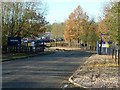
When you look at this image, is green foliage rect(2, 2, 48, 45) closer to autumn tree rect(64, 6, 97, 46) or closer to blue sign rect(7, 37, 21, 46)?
blue sign rect(7, 37, 21, 46)

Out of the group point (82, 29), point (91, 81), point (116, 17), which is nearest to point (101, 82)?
point (91, 81)

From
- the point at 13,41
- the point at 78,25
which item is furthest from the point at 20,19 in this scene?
the point at 78,25

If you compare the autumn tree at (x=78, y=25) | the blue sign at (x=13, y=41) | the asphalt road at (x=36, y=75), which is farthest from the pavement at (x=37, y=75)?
the autumn tree at (x=78, y=25)

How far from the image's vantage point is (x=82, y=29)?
85.2 m

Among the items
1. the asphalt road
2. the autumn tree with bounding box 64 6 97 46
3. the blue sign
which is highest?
the autumn tree with bounding box 64 6 97 46

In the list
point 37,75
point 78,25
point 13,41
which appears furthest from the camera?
point 78,25

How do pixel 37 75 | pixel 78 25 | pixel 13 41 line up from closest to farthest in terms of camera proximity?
1. pixel 37 75
2. pixel 13 41
3. pixel 78 25

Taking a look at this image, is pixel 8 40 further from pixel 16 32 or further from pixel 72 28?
pixel 72 28

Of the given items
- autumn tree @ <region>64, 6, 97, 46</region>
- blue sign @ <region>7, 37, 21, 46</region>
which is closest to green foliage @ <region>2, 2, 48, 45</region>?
blue sign @ <region>7, 37, 21, 46</region>

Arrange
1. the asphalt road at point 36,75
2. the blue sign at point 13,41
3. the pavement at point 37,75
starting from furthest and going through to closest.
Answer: the blue sign at point 13,41 < the asphalt road at point 36,75 < the pavement at point 37,75

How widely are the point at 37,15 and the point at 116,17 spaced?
33953mm

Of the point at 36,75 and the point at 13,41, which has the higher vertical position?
the point at 13,41

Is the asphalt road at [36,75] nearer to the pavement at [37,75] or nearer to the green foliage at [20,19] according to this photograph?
the pavement at [37,75]

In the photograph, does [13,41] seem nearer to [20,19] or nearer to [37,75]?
A: [20,19]
